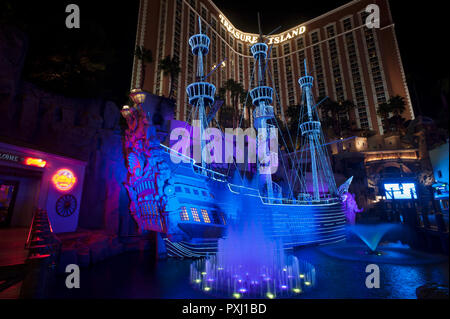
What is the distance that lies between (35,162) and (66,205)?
2.92 metres

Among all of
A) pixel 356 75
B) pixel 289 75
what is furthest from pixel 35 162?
pixel 356 75

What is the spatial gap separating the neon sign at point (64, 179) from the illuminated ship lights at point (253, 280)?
936 centimetres

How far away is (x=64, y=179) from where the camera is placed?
12.9 m

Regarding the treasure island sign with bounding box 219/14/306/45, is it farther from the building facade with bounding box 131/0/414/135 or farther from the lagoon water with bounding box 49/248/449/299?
the lagoon water with bounding box 49/248/449/299

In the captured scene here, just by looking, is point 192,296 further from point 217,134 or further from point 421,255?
point 217,134

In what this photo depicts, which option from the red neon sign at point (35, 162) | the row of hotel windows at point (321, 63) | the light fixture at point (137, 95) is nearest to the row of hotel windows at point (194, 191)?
the light fixture at point (137, 95)

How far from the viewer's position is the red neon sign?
11562 millimetres

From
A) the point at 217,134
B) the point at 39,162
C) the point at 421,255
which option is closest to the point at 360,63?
the point at 217,134

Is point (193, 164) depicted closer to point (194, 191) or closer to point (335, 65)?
point (194, 191)

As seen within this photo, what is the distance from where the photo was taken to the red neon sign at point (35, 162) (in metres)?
11.6

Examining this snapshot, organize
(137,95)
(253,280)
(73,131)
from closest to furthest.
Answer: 1. (253,280)
2. (137,95)
3. (73,131)

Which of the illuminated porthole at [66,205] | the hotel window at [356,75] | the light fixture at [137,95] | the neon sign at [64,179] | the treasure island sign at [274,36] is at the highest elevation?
the treasure island sign at [274,36]

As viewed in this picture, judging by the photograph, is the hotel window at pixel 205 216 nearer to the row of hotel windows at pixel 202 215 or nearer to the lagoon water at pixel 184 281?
the row of hotel windows at pixel 202 215

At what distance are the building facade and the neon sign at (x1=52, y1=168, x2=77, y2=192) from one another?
3152 cm
